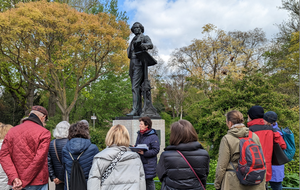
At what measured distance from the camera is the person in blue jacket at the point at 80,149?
2887mm

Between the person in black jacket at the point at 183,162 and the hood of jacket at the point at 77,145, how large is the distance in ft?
3.58

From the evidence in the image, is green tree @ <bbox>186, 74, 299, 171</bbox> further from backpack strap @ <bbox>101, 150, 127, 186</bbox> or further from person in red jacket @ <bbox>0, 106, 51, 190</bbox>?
person in red jacket @ <bbox>0, 106, 51, 190</bbox>

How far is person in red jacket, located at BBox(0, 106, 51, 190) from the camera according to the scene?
2922 mm

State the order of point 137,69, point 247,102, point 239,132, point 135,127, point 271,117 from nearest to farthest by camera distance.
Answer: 1. point 239,132
2. point 271,117
3. point 135,127
4. point 137,69
5. point 247,102

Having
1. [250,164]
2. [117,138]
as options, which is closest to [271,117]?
[250,164]

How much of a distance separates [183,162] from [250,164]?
0.82 meters

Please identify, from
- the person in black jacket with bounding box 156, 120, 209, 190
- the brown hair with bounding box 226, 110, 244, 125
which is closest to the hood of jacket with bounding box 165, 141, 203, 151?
the person in black jacket with bounding box 156, 120, 209, 190

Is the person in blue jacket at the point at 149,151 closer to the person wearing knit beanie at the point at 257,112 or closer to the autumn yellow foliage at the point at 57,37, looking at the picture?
the person wearing knit beanie at the point at 257,112

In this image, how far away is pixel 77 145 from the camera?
2.90m

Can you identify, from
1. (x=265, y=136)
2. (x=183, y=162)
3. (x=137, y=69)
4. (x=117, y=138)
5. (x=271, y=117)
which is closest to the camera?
(x=183, y=162)

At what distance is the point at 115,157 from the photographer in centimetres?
241

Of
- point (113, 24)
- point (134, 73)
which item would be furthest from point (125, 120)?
point (113, 24)

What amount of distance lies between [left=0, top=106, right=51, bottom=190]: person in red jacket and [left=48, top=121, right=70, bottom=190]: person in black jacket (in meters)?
0.37

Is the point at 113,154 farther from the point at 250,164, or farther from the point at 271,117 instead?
the point at 271,117
